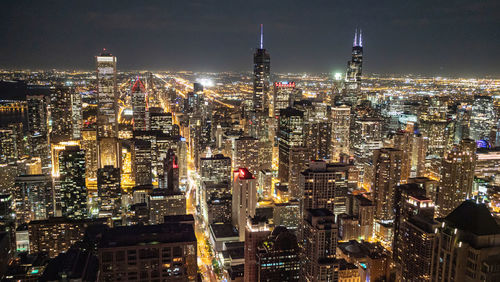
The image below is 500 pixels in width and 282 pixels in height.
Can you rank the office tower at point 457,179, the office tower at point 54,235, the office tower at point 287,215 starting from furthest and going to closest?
the office tower at point 287,215 → the office tower at point 457,179 → the office tower at point 54,235

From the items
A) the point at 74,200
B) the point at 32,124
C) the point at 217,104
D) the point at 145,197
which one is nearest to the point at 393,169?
the point at 145,197

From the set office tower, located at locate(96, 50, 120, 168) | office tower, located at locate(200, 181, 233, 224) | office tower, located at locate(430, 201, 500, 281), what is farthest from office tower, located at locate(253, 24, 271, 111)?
office tower, located at locate(430, 201, 500, 281)

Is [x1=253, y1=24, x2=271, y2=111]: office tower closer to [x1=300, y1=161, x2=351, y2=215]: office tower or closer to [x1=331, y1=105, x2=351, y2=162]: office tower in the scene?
[x1=331, y1=105, x2=351, y2=162]: office tower

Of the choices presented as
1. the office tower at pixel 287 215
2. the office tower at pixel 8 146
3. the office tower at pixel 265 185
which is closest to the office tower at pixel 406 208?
the office tower at pixel 287 215

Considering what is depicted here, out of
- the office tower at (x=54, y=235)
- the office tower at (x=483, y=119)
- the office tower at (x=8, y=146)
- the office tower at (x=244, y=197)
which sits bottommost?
the office tower at (x=54, y=235)

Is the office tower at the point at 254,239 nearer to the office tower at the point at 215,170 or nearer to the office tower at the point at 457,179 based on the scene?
the office tower at the point at 457,179

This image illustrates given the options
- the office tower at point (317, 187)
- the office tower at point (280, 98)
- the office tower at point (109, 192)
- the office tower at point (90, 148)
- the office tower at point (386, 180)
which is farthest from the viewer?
the office tower at point (280, 98)

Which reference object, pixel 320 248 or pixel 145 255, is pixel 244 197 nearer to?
pixel 320 248

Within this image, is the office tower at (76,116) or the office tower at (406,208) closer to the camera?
the office tower at (406,208)
